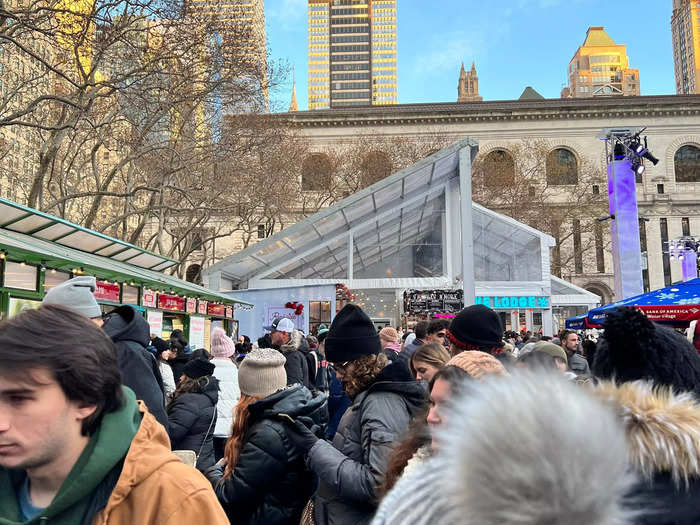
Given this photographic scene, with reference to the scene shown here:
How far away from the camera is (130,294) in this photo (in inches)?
492

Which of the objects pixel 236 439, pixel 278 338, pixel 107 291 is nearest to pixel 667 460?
pixel 236 439

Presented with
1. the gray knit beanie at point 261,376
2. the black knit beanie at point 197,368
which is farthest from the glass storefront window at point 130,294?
the gray knit beanie at point 261,376

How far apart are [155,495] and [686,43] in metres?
187

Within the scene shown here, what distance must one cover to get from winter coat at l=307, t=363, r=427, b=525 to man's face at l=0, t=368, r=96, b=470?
137 centimetres

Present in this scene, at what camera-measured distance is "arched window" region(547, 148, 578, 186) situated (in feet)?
155

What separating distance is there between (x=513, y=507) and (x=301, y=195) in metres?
36.4

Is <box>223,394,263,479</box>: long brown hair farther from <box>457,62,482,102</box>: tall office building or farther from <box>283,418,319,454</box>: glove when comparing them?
<box>457,62,482,102</box>: tall office building

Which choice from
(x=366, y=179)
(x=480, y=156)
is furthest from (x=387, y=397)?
(x=480, y=156)

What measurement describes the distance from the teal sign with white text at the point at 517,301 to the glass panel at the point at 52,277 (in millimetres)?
14162

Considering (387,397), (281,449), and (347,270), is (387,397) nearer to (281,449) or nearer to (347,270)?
(281,449)

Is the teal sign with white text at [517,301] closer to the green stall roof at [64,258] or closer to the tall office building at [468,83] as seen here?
the green stall roof at [64,258]

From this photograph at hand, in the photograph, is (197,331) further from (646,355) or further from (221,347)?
(646,355)

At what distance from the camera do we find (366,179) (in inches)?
1426

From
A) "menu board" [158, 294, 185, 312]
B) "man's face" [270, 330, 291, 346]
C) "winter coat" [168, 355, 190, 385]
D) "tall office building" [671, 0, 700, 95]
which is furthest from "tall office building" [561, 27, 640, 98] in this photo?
"winter coat" [168, 355, 190, 385]
